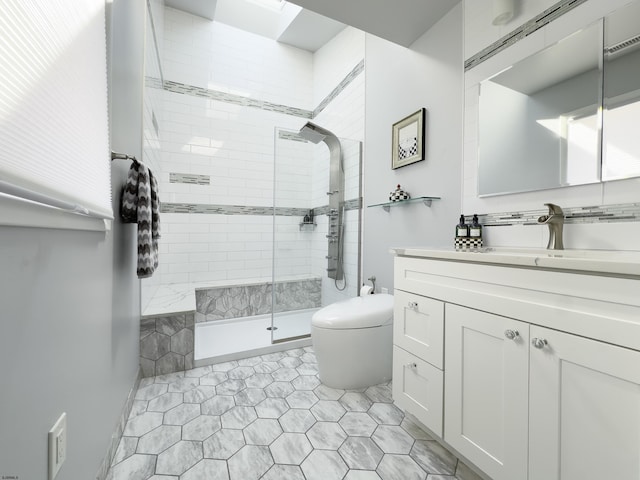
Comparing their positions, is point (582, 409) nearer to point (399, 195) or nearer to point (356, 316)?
point (356, 316)

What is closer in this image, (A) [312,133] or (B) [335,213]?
(A) [312,133]

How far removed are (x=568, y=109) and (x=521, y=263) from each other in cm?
80

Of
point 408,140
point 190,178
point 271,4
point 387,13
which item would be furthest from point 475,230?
point 271,4

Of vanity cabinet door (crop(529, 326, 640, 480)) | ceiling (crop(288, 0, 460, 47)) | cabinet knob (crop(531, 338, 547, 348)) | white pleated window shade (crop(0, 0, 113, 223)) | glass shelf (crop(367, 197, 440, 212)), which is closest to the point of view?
white pleated window shade (crop(0, 0, 113, 223))

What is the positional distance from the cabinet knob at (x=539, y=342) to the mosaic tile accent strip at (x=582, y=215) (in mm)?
594

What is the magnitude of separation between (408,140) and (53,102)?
195cm

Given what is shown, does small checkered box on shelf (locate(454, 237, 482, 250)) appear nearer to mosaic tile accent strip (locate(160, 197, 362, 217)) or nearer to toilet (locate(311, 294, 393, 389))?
toilet (locate(311, 294, 393, 389))

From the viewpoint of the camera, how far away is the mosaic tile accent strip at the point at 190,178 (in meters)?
3.14

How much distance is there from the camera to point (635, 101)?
101 cm

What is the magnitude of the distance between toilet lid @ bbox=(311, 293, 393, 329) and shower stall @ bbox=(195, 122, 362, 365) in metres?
0.78

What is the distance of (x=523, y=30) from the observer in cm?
136

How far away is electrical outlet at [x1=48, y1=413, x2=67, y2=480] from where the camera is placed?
71 centimetres

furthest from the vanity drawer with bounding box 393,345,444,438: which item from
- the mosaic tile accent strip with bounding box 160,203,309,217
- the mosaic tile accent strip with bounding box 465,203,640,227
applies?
the mosaic tile accent strip with bounding box 160,203,309,217

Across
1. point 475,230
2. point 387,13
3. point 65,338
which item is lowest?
point 65,338
